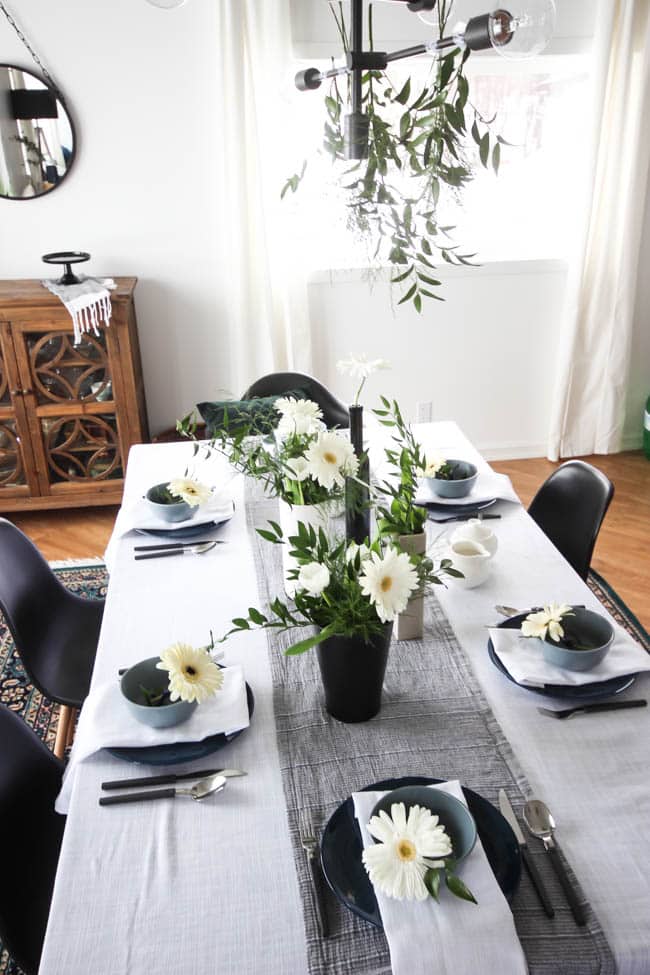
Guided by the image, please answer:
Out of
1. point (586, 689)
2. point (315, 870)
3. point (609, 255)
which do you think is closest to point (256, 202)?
point (609, 255)

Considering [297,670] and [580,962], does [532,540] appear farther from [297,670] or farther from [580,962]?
[580,962]

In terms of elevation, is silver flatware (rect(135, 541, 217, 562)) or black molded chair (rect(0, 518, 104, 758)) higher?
silver flatware (rect(135, 541, 217, 562))

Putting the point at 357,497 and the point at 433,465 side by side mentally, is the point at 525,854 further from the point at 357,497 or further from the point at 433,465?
the point at 433,465

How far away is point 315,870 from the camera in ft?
3.31

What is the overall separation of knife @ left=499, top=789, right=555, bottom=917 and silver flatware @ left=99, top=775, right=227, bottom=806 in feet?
1.28

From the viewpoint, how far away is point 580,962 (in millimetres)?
905

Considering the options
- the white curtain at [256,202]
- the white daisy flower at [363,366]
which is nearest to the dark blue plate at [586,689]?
the white daisy flower at [363,366]

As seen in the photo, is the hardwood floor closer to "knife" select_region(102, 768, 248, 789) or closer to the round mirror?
the round mirror

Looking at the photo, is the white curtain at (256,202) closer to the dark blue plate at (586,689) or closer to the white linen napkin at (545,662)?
the white linen napkin at (545,662)

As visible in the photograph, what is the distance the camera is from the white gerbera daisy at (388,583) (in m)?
→ 1.04

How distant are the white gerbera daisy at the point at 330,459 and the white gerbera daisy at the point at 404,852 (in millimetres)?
529

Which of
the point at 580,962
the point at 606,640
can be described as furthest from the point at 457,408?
the point at 580,962

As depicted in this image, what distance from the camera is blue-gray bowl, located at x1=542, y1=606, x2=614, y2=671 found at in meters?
1.30

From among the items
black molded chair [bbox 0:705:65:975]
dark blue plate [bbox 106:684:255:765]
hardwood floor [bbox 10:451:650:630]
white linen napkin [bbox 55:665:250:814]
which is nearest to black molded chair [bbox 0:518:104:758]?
black molded chair [bbox 0:705:65:975]
